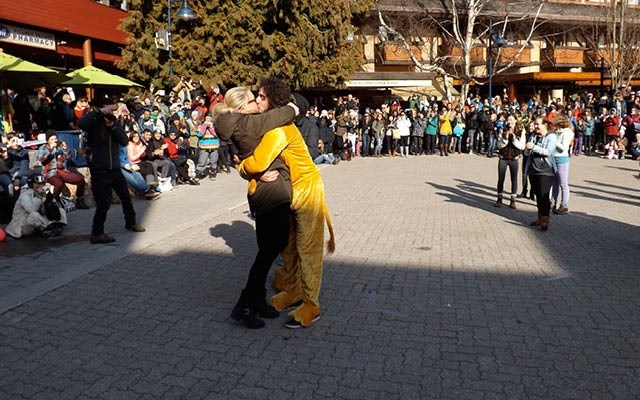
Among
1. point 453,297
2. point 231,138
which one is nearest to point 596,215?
point 453,297

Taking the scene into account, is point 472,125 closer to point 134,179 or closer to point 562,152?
point 562,152

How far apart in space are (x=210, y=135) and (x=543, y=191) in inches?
359

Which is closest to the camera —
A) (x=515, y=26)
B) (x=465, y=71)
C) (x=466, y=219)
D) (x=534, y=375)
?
(x=534, y=375)

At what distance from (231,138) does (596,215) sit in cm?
768

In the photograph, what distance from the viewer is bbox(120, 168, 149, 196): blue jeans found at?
1176 centimetres

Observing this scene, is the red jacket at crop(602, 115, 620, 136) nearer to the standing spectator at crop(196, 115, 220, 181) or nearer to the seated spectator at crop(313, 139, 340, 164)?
the seated spectator at crop(313, 139, 340, 164)

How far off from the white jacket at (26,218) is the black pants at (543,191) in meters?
6.81

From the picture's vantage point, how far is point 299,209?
470 cm

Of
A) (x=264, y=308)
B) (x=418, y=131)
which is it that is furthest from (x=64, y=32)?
(x=264, y=308)

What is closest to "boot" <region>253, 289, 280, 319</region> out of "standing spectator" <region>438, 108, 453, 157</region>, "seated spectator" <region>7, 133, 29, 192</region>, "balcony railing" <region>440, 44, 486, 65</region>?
"seated spectator" <region>7, 133, 29, 192</region>

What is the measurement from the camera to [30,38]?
18.8 metres

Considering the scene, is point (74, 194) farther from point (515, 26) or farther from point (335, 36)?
point (515, 26)

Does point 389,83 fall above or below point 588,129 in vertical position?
Answer: above

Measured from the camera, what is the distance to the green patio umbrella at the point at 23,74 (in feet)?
40.9
